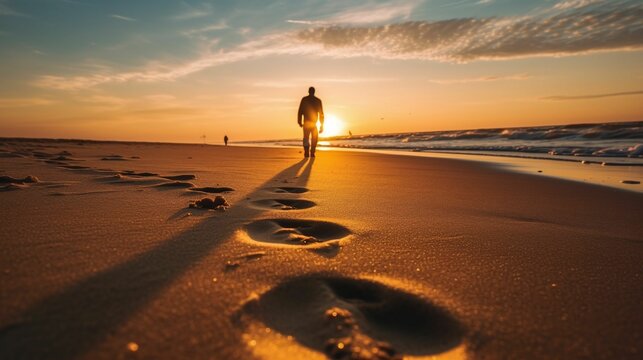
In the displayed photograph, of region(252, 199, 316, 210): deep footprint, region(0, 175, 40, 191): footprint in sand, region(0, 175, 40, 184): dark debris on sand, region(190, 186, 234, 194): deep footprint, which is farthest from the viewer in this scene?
region(190, 186, 234, 194): deep footprint

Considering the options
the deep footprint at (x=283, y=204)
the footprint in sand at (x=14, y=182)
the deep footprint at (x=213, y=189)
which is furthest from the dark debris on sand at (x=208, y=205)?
the footprint in sand at (x=14, y=182)

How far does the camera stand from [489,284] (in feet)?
3.67

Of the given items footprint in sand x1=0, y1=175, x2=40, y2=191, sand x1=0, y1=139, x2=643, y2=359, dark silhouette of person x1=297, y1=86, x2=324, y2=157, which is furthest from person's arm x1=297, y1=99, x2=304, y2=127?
sand x1=0, y1=139, x2=643, y2=359

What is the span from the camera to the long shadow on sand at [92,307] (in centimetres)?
67

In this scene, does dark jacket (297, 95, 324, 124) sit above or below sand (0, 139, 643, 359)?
above

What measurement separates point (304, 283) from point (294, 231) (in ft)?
1.97

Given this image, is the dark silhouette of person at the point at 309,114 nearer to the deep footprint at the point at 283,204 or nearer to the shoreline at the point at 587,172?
the shoreline at the point at 587,172

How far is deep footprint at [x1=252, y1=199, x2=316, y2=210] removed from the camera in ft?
7.17

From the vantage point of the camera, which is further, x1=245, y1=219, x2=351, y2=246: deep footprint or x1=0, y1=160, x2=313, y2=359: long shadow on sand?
x1=245, y1=219, x2=351, y2=246: deep footprint

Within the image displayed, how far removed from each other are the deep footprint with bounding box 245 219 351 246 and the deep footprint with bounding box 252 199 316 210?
0.39m

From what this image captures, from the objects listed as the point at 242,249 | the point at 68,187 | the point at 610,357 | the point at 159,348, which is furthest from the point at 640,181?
the point at 68,187

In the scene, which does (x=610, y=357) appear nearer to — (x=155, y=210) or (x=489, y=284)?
(x=489, y=284)

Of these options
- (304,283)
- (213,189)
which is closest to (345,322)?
(304,283)

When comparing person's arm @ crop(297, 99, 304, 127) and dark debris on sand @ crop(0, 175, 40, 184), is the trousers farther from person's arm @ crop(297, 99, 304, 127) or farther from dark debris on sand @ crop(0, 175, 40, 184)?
dark debris on sand @ crop(0, 175, 40, 184)
